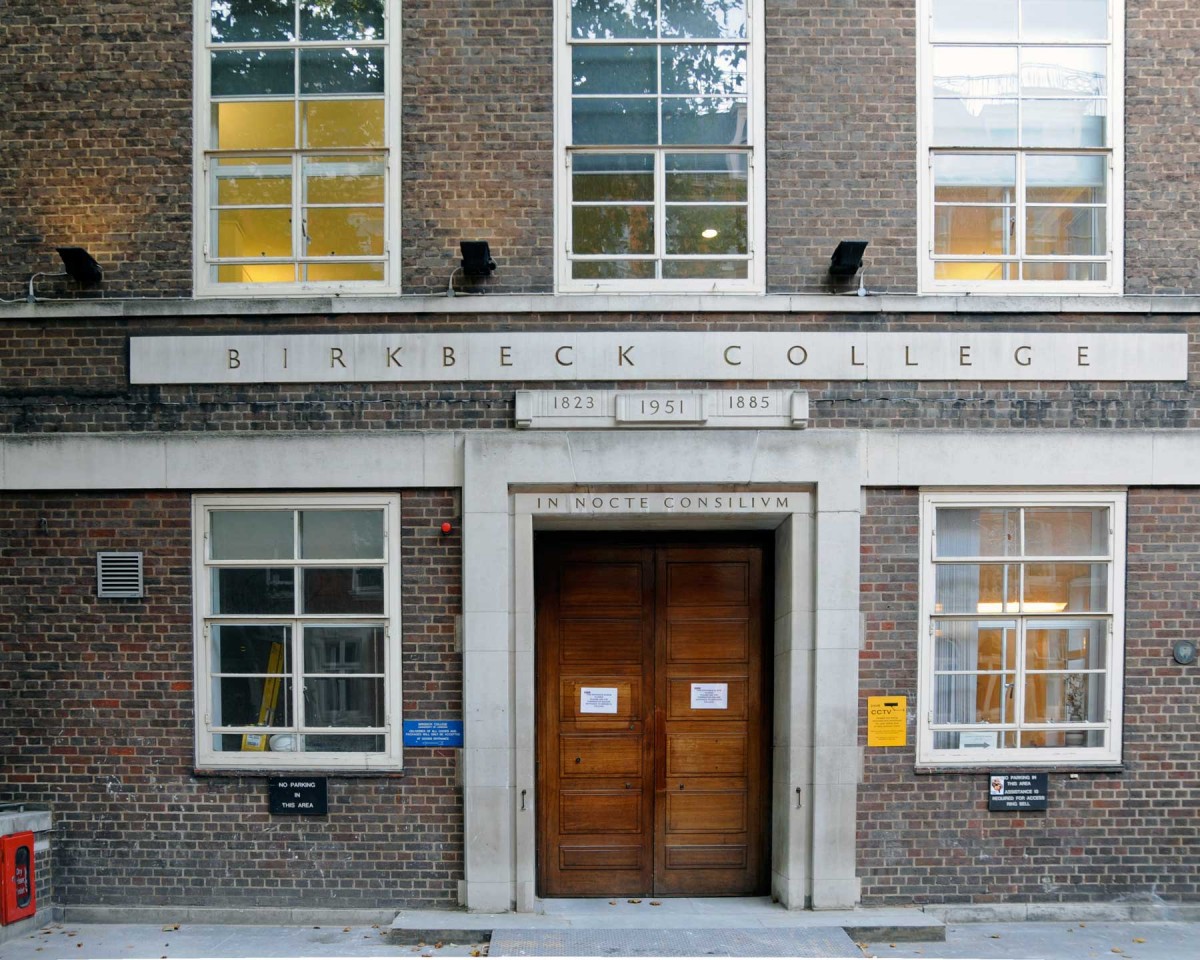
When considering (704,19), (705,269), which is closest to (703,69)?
(704,19)

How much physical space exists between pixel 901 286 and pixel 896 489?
1659 millimetres

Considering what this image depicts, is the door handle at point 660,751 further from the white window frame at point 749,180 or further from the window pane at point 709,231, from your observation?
the window pane at point 709,231

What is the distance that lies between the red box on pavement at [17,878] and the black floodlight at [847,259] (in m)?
7.72

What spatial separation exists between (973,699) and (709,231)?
14.4 feet

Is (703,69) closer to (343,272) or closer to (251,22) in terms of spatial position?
(343,272)

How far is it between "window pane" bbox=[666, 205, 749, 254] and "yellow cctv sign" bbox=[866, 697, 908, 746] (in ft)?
12.6

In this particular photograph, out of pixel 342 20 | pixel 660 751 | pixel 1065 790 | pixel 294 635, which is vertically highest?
pixel 342 20

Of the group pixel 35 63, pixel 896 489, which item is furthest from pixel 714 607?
pixel 35 63

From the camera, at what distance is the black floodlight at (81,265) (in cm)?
831

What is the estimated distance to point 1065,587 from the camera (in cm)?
845

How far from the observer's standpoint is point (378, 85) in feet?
28.3

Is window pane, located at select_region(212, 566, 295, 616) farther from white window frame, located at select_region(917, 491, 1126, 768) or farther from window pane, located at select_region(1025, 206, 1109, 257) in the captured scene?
window pane, located at select_region(1025, 206, 1109, 257)

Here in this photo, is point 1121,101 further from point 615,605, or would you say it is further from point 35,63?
point 35,63

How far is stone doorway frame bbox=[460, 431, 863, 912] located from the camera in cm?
819
